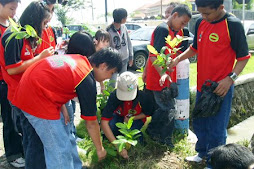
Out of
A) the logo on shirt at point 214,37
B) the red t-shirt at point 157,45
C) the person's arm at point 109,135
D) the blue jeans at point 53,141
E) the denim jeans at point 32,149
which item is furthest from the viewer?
the red t-shirt at point 157,45

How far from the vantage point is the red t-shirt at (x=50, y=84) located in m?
1.96

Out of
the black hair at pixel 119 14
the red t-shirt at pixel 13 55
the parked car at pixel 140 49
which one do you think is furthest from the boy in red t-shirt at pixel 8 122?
the parked car at pixel 140 49

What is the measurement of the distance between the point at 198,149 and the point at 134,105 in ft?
2.74

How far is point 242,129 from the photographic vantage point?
14.2 ft

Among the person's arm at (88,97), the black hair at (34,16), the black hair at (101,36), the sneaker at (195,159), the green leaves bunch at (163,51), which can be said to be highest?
the black hair at (34,16)

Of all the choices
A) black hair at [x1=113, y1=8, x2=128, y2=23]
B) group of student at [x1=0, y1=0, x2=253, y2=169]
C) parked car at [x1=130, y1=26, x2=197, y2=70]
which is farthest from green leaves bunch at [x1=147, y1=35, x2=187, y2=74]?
parked car at [x1=130, y1=26, x2=197, y2=70]

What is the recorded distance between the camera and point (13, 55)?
2.32 meters

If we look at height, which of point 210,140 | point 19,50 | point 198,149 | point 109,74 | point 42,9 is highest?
point 42,9

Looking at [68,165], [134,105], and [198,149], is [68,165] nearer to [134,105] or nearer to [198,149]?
[134,105]

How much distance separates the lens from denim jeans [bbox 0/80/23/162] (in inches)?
109

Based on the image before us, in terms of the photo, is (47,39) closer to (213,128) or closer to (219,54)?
(219,54)

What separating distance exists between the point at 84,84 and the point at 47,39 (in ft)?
4.26

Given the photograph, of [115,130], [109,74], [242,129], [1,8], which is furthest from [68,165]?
[242,129]

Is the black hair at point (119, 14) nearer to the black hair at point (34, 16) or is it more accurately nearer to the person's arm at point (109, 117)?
the person's arm at point (109, 117)
